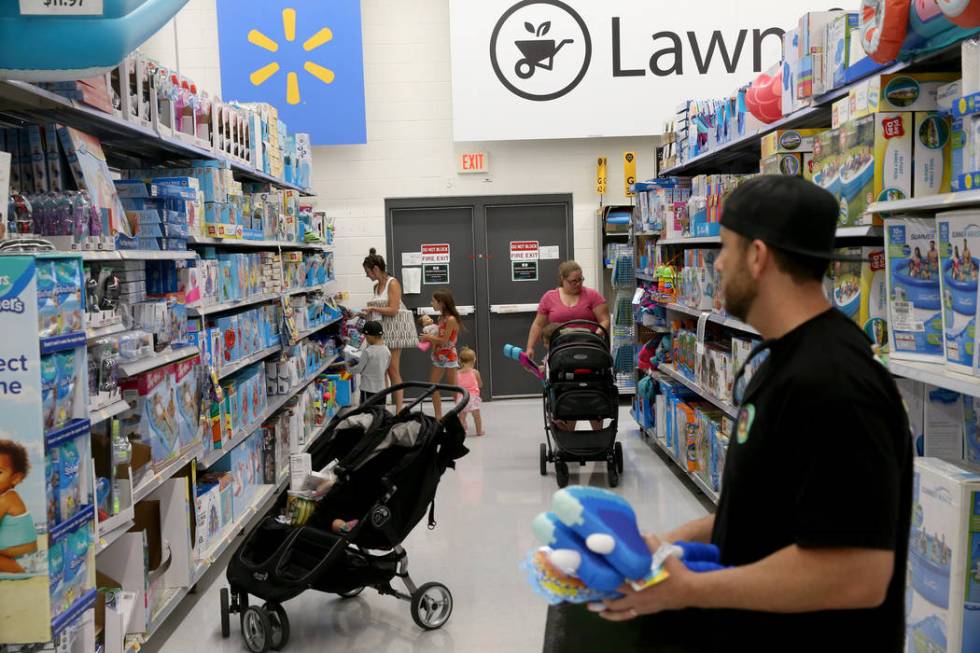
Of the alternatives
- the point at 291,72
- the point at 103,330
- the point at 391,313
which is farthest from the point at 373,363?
the point at 103,330

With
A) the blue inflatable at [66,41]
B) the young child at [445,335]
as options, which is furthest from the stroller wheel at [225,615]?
the young child at [445,335]

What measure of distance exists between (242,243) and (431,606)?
252 cm

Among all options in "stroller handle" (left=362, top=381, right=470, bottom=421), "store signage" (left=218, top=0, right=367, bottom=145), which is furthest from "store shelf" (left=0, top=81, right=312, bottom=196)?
"store signage" (left=218, top=0, right=367, bottom=145)

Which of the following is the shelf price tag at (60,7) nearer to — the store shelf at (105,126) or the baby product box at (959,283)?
the store shelf at (105,126)

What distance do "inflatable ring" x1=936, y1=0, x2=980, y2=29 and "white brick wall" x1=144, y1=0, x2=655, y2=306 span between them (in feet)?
24.2

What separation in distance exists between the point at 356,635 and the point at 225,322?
1.98 metres

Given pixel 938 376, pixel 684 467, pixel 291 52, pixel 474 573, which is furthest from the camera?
pixel 291 52

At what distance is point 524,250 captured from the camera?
32.6ft

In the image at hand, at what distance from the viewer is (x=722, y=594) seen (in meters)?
1.33

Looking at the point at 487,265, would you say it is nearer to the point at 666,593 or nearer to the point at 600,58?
the point at 600,58

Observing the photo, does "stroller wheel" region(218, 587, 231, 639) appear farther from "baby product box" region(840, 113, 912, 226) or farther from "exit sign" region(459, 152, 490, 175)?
"exit sign" region(459, 152, 490, 175)

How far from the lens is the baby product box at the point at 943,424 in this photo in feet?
8.68

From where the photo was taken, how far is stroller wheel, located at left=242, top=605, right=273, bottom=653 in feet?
12.1

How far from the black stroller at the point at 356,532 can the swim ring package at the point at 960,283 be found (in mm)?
2111
